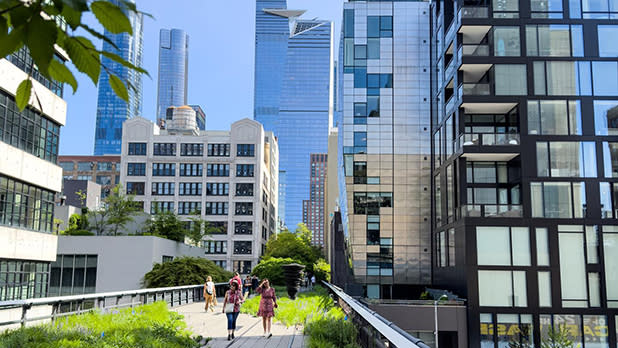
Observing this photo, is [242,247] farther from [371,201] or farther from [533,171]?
[533,171]

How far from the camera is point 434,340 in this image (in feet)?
132

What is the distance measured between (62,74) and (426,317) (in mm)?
39016

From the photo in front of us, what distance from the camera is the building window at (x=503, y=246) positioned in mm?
39156

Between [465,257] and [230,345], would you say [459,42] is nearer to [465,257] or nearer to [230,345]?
[465,257]

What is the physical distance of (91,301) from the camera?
1750cm

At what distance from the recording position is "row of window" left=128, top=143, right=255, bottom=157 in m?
108

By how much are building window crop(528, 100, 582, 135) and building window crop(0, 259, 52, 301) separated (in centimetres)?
3152

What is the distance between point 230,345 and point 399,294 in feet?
127

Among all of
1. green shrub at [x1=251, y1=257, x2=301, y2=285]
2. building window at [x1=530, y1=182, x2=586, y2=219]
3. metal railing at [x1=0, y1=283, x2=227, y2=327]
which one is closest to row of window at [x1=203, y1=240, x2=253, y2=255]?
green shrub at [x1=251, y1=257, x2=301, y2=285]

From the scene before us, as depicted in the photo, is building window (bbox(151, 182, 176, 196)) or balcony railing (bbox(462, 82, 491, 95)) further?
building window (bbox(151, 182, 176, 196))

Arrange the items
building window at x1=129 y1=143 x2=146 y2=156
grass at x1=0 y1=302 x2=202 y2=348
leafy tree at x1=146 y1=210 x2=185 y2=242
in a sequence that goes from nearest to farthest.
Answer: grass at x1=0 y1=302 x2=202 y2=348
leafy tree at x1=146 y1=210 x2=185 y2=242
building window at x1=129 y1=143 x2=146 y2=156

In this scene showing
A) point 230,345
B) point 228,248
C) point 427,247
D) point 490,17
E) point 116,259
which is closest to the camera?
point 230,345

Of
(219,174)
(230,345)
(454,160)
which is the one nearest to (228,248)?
(219,174)

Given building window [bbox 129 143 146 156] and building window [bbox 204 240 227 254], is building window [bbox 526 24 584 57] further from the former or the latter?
building window [bbox 129 143 146 156]
